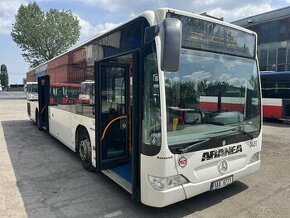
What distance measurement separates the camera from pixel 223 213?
401cm

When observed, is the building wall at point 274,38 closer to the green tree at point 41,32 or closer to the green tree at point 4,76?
the green tree at point 41,32

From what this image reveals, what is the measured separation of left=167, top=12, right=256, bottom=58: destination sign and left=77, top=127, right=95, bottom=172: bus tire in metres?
3.11

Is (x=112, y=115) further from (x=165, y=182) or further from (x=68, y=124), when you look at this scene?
(x=68, y=124)

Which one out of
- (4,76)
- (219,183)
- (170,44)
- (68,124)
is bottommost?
(219,183)

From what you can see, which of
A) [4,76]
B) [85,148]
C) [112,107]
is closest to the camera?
[112,107]

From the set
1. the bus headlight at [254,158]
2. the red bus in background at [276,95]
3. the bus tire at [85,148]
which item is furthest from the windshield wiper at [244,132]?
the red bus in background at [276,95]

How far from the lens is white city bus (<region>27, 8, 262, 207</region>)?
11.5ft

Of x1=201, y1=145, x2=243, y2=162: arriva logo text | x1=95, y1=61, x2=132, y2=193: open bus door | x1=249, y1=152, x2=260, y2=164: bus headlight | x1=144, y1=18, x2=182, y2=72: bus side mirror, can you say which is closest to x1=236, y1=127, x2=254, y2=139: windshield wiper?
x1=201, y1=145, x2=243, y2=162: arriva logo text

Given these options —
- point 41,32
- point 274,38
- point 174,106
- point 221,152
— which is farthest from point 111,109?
point 41,32

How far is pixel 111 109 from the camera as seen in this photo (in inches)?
207

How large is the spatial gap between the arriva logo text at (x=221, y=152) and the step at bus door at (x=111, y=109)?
1.99 m

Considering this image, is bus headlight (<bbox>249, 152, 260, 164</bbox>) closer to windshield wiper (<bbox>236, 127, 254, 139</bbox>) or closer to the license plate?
windshield wiper (<bbox>236, 127, 254, 139</bbox>)

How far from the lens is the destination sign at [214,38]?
369cm

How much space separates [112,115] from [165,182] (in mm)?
2133
